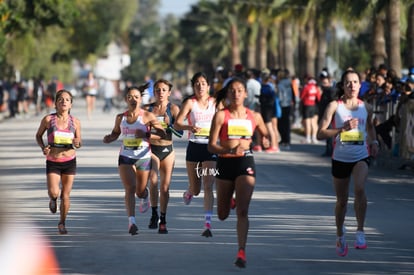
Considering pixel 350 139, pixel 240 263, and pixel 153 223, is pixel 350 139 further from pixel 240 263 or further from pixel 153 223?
pixel 153 223

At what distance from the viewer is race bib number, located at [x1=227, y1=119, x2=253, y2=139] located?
11820 mm

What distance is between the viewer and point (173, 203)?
17516 mm

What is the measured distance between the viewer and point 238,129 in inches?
466

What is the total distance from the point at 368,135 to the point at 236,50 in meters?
84.5

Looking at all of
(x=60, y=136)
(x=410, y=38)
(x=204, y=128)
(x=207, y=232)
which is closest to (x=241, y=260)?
(x=207, y=232)

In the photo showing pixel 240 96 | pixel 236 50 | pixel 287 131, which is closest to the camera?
pixel 240 96

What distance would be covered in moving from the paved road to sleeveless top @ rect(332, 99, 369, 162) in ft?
2.99

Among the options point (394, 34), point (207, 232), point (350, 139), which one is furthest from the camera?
point (394, 34)

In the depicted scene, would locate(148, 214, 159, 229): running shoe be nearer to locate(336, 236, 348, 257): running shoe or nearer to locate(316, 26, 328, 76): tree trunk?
locate(336, 236, 348, 257): running shoe

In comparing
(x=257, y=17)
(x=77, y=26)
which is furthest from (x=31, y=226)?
(x=77, y=26)

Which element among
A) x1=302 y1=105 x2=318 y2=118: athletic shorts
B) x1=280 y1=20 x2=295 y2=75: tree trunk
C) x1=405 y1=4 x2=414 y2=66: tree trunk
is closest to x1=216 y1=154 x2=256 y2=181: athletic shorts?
x1=302 y1=105 x2=318 y2=118: athletic shorts

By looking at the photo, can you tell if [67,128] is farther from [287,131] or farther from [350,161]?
[287,131]

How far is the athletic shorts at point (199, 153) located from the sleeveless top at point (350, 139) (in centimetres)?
210

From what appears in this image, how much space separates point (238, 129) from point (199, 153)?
2.79 meters
